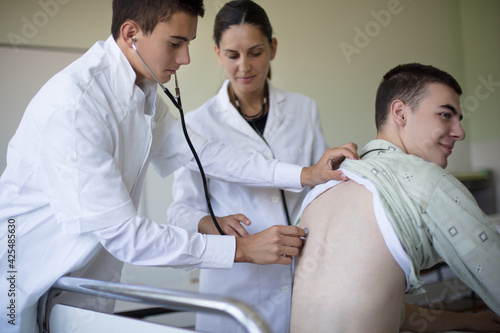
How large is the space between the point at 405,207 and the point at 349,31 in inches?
141

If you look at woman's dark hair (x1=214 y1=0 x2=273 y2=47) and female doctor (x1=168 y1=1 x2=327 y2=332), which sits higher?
woman's dark hair (x1=214 y1=0 x2=273 y2=47)

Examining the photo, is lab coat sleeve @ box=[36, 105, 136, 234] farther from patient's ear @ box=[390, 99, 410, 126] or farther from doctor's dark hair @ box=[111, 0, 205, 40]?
patient's ear @ box=[390, 99, 410, 126]

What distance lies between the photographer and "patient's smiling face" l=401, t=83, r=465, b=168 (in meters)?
1.29

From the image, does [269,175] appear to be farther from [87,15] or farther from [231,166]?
[87,15]

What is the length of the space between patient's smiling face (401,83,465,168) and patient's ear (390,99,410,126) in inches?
1.0

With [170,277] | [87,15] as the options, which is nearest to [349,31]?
[87,15]

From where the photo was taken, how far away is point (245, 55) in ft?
5.57

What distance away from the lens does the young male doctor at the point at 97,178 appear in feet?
3.64

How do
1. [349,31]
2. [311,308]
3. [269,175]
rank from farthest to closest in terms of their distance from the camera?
[349,31], [269,175], [311,308]

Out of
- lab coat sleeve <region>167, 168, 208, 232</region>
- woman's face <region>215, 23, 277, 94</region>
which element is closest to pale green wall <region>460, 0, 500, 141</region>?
woman's face <region>215, 23, 277, 94</region>

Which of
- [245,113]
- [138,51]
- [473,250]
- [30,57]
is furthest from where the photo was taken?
[30,57]

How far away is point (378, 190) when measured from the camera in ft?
3.67

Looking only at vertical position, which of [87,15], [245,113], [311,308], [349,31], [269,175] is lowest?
[311,308]

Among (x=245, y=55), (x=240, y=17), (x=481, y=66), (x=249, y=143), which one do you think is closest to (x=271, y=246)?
(x=249, y=143)
